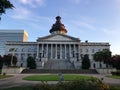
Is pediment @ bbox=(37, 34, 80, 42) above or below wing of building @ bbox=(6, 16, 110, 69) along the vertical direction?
above

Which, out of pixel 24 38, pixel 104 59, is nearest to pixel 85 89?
pixel 104 59

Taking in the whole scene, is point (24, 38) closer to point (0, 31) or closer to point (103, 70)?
point (0, 31)

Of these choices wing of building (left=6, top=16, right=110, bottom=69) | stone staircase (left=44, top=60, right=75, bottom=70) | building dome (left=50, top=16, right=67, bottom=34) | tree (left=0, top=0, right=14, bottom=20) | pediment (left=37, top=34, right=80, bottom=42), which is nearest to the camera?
tree (left=0, top=0, right=14, bottom=20)

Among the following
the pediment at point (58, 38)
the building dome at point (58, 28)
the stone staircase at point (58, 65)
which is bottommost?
the stone staircase at point (58, 65)

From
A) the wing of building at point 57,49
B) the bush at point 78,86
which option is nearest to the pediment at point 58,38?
the wing of building at point 57,49

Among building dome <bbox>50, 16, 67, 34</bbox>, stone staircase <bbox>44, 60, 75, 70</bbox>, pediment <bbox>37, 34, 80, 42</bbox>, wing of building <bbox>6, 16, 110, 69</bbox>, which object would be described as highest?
building dome <bbox>50, 16, 67, 34</bbox>

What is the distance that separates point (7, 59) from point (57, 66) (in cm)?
2361

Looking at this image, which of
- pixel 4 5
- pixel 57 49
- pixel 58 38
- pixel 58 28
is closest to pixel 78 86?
pixel 4 5

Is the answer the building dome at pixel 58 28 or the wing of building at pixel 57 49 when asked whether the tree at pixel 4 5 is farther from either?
the building dome at pixel 58 28

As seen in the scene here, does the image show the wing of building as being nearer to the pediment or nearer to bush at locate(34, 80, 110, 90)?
the pediment

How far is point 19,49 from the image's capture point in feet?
326

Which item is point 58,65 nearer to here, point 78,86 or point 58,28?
point 58,28

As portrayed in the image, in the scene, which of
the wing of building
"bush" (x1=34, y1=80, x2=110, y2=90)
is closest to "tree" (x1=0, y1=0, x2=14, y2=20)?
"bush" (x1=34, y1=80, x2=110, y2=90)

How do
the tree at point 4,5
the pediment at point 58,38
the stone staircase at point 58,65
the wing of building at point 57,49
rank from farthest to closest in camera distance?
the pediment at point 58,38
the wing of building at point 57,49
the stone staircase at point 58,65
the tree at point 4,5
